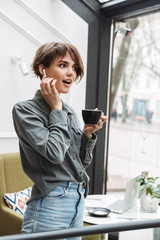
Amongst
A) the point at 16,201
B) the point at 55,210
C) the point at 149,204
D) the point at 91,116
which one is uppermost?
the point at 91,116

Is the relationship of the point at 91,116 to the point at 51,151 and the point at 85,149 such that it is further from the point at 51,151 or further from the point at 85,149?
the point at 51,151

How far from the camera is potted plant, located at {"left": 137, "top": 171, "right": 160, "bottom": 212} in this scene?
6.88 feet

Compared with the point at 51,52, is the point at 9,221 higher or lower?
lower

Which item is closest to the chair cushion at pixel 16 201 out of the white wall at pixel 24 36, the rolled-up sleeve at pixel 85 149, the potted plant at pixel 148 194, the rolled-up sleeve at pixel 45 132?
the white wall at pixel 24 36

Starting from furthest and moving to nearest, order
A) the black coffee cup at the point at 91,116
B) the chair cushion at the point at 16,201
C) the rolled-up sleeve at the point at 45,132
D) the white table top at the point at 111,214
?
the chair cushion at the point at 16,201, the white table top at the point at 111,214, the black coffee cup at the point at 91,116, the rolled-up sleeve at the point at 45,132

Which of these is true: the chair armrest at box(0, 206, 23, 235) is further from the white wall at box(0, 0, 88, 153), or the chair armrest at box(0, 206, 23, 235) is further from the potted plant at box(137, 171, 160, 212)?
the potted plant at box(137, 171, 160, 212)

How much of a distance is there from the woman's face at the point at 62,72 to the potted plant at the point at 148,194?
1.08 meters

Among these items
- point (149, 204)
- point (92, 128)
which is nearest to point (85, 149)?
point (92, 128)

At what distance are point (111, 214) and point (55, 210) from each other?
2.92ft

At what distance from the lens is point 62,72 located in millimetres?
1331

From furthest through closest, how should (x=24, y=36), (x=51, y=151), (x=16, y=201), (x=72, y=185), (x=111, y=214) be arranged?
(x=24, y=36)
(x=16, y=201)
(x=111, y=214)
(x=72, y=185)
(x=51, y=151)

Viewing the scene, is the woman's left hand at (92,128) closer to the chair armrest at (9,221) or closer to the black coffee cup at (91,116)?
the black coffee cup at (91,116)

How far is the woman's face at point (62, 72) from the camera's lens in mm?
1332

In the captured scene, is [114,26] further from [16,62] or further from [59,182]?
[59,182]
